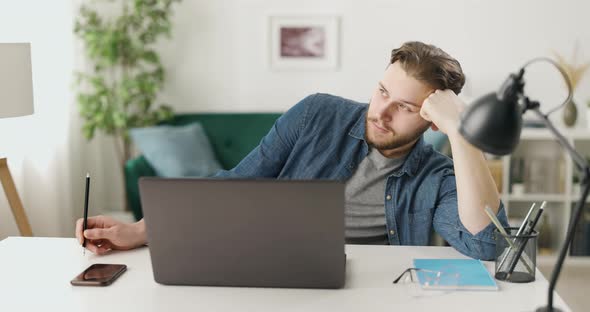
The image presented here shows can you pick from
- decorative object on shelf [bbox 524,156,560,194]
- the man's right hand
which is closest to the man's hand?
the man's right hand

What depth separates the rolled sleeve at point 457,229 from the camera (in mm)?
1540

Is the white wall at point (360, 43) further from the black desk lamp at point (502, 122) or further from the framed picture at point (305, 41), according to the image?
the black desk lamp at point (502, 122)

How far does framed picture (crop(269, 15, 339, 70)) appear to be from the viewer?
4172 mm

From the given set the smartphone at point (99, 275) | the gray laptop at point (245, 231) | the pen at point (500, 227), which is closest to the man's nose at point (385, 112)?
the pen at point (500, 227)

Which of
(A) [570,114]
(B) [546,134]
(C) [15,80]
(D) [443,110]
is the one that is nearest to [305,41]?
(B) [546,134]

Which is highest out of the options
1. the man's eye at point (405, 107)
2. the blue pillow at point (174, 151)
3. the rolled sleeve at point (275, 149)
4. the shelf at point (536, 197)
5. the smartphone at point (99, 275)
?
the man's eye at point (405, 107)

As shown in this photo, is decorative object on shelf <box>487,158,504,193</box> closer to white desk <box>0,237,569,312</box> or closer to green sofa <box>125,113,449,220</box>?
green sofa <box>125,113,449,220</box>

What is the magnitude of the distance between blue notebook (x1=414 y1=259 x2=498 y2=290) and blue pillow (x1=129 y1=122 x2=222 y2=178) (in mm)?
2449

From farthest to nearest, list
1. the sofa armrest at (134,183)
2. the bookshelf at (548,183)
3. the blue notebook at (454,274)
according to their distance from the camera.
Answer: the bookshelf at (548,183)
the sofa armrest at (134,183)
the blue notebook at (454,274)

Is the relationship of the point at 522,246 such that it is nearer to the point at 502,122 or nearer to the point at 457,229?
the point at 457,229

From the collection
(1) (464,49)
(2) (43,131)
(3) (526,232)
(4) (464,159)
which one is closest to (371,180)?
(4) (464,159)

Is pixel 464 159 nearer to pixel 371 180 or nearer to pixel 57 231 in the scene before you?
pixel 371 180

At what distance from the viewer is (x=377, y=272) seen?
146 centimetres

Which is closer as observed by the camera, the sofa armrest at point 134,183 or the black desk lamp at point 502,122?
the black desk lamp at point 502,122
